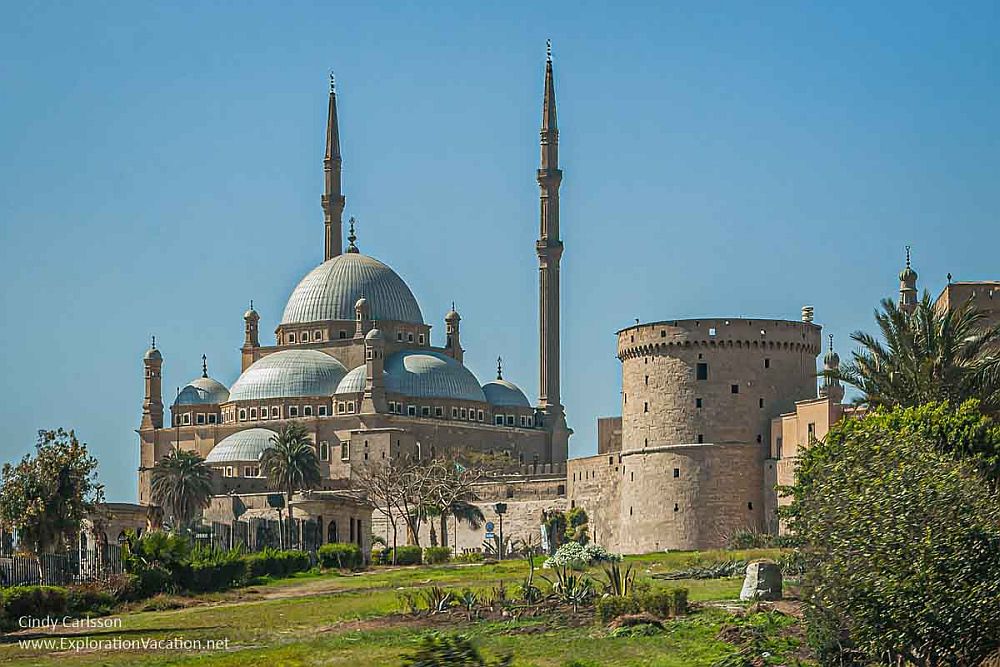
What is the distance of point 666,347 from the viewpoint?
63.7 metres

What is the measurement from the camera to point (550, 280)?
91.6m

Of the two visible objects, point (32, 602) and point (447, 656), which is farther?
point (32, 602)

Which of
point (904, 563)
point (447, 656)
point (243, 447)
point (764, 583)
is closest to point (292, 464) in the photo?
point (243, 447)

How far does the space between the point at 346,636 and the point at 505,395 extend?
73891 millimetres

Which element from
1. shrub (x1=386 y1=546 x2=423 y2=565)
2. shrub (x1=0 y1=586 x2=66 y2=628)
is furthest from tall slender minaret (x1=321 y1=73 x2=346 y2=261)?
shrub (x1=0 y1=586 x2=66 y2=628)

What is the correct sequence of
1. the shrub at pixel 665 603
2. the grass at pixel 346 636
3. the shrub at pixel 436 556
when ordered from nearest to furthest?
the grass at pixel 346 636 → the shrub at pixel 665 603 → the shrub at pixel 436 556

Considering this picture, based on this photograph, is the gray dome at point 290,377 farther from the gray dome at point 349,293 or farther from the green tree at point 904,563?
the green tree at point 904,563

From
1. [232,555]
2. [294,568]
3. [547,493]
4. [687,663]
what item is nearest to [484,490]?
[547,493]

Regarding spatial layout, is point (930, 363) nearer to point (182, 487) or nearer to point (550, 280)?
point (182, 487)

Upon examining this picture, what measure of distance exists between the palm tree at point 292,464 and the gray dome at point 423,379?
1319 cm

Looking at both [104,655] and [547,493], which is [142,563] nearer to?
[104,655]

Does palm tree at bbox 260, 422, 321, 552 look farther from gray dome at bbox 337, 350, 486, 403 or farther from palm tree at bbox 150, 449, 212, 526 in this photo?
gray dome at bbox 337, 350, 486, 403

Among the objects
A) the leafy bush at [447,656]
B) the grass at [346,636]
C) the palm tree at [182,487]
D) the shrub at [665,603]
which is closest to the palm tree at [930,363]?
the grass at [346,636]

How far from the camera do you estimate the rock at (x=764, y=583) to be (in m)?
28.1
